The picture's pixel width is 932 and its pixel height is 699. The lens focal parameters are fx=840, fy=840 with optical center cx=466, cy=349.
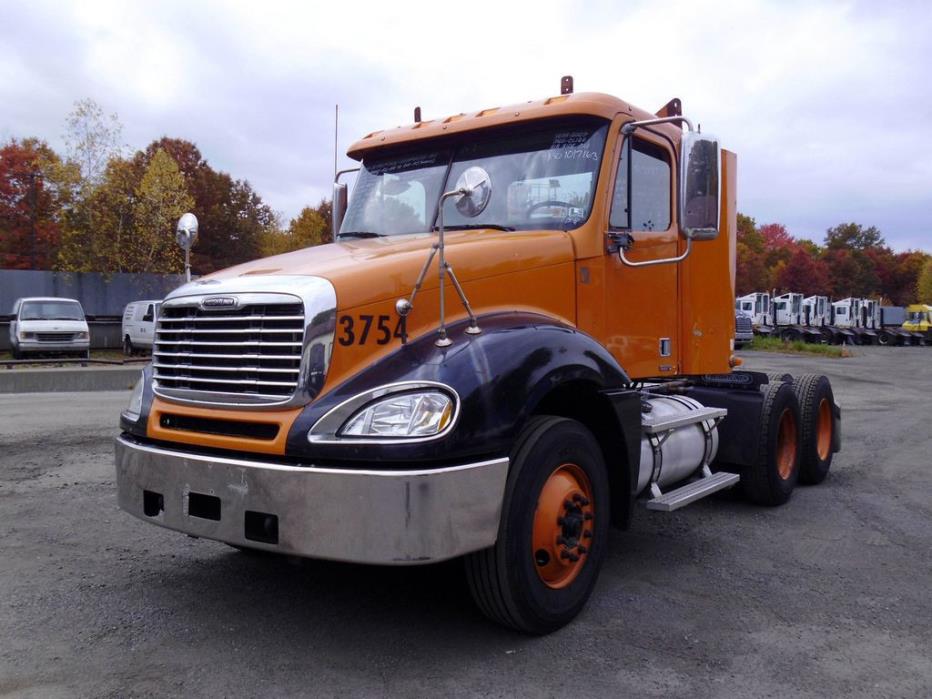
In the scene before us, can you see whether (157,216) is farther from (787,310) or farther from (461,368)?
(787,310)

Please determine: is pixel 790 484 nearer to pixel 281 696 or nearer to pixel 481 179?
pixel 481 179

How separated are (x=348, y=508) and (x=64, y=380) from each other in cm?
1475

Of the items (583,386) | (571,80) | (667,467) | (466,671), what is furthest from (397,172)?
(466,671)

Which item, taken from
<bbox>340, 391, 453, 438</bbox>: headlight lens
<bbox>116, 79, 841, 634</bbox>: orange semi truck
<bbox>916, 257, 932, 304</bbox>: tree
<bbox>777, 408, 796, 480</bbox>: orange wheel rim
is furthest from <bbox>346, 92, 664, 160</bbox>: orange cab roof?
<bbox>916, 257, 932, 304</bbox>: tree

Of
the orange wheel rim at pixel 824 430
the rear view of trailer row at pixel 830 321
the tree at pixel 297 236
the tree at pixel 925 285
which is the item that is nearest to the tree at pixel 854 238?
the tree at pixel 925 285

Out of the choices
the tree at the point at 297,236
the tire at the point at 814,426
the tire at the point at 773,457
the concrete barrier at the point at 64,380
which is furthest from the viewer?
the tree at the point at 297,236

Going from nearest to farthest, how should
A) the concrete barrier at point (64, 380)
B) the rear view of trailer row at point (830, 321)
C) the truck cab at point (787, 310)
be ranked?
the concrete barrier at point (64, 380) → the rear view of trailer row at point (830, 321) → the truck cab at point (787, 310)

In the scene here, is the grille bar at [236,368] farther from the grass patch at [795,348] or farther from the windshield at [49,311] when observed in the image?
the grass patch at [795,348]

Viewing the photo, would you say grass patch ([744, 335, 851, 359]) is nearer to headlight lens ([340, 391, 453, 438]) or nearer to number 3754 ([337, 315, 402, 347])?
number 3754 ([337, 315, 402, 347])

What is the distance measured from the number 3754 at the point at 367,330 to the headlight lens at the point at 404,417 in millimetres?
344

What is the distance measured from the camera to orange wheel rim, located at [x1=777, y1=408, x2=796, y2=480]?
6.86 metres

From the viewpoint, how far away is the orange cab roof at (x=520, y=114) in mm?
4820

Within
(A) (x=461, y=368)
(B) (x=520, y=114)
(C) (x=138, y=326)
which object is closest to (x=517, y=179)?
(B) (x=520, y=114)

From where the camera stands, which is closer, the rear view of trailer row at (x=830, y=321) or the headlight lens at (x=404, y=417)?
the headlight lens at (x=404, y=417)
